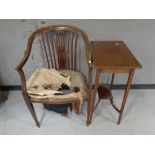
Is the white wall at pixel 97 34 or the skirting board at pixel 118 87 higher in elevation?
the white wall at pixel 97 34

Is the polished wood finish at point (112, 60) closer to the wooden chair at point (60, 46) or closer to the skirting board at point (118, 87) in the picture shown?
the wooden chair at point (60, 46)

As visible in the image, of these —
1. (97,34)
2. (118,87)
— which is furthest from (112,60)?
(118,87)

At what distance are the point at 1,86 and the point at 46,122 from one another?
2.36 feet

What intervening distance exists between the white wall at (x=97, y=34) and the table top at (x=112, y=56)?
20 cm

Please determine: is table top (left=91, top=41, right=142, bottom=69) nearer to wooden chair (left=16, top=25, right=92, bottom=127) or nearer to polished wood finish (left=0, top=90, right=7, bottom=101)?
wooden chair (left=16, top=25, right=92, bottom=127)

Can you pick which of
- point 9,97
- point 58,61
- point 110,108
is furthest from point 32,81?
point 110,108

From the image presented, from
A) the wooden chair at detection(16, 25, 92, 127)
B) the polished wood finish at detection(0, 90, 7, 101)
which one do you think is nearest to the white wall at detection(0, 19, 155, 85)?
the wooden chair at detection(16, 25, 92, 127)

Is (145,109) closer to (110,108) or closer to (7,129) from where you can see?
(110,108)

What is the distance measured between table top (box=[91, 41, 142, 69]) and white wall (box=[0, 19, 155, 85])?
0.20 metres

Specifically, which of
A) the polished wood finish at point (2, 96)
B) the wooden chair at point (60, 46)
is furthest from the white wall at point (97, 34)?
the polished wood finish at point (2, 96)

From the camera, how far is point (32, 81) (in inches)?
57.4

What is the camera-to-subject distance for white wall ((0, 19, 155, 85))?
1.59m

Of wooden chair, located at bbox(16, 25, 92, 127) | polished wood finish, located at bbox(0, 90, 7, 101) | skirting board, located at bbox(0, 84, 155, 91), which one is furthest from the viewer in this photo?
skirting board, located at bbox(0, 84, 155, 91)

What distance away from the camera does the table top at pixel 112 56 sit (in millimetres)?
1208
